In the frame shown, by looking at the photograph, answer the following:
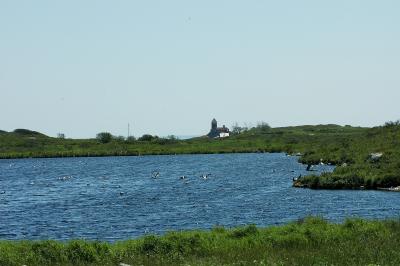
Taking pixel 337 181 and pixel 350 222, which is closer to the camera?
pixel 350 222

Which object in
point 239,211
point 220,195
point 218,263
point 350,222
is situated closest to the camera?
point 218,263

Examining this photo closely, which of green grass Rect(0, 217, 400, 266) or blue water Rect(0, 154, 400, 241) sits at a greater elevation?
green grass Rect(0, 217, 400, 266)

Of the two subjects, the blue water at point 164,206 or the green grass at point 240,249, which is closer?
the green grass at point 240,249

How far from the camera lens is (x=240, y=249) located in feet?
101

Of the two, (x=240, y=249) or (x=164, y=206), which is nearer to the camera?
(x=240, y=249)

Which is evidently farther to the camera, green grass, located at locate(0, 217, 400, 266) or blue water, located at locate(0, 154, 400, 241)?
blue water, located at locate(0, 154, 400, 241)

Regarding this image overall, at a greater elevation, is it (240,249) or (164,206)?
(240,249)

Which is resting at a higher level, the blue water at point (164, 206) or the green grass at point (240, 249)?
the green grass at point (240, 249)

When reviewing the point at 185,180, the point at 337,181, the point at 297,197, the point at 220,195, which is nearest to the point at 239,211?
the point at 297,197

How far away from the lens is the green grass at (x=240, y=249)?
26.3 m

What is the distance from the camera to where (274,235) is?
3338 centimetres

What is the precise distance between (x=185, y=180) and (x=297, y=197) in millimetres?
38426

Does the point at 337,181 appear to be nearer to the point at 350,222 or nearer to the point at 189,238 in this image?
the point at 350,222

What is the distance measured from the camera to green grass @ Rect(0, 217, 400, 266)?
26.3m
